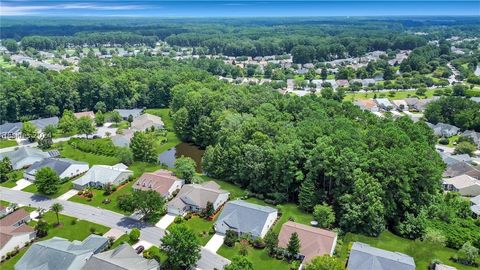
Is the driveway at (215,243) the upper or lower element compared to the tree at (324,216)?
lower

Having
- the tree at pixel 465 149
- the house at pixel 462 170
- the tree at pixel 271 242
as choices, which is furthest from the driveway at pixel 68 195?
the tree at pixel 465 149

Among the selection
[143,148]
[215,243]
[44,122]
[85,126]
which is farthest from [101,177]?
[44,122]

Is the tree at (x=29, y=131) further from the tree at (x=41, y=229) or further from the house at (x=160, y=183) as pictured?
the tree at (x=41, y=229)

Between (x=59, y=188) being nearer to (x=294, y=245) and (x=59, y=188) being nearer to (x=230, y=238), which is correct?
(x=230, y=238)

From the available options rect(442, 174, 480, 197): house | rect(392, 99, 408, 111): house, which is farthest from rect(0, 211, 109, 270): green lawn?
rect(392, 99, 408, 111): house

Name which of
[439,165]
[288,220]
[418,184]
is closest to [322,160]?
[288,220]

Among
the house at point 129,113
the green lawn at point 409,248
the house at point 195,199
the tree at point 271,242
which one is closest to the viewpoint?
the green lawn at point 409,248

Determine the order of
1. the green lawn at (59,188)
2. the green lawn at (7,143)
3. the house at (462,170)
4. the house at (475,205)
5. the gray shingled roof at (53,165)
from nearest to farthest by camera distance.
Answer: the house at (475,205), the green lawn at (59,188), the gray shingled roof at (53,165), the house at (462,170), the green lawn at (7,143)
